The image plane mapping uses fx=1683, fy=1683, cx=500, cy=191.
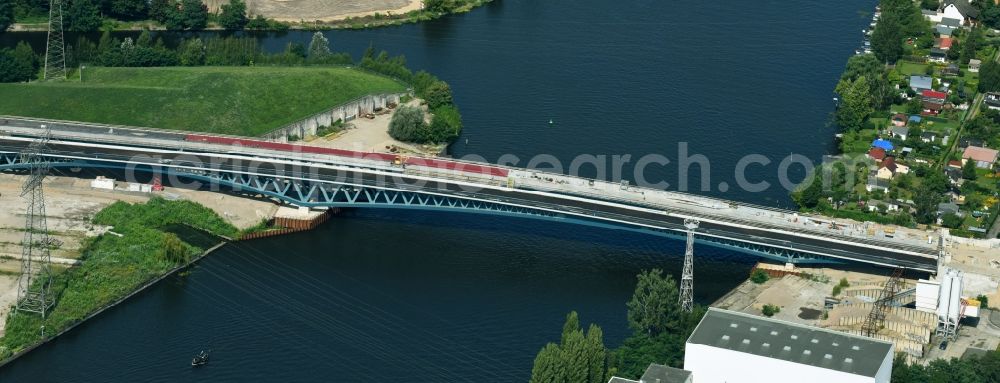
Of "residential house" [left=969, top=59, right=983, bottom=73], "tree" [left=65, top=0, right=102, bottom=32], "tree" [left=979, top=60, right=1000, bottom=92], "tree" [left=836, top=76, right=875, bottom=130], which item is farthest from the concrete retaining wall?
"residential house" [left=969, top=59, right=983, bottom=73]

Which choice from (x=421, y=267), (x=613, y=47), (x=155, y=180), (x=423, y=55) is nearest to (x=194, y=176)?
(x=155, y=180)

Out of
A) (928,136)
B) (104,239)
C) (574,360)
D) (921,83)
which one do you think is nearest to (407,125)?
(104,239)

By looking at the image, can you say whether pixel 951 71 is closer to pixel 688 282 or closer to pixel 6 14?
pixel 688 282

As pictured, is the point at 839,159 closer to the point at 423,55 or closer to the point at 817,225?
the point at 817,225

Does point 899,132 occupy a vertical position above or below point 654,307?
above

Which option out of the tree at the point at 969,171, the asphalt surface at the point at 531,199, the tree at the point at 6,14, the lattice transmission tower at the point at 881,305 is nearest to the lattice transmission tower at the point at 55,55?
the tree at the point at 6,14

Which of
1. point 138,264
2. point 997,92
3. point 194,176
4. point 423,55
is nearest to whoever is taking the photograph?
point 138,264

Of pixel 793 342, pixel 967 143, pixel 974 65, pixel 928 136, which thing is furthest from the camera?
pixel 974 65
